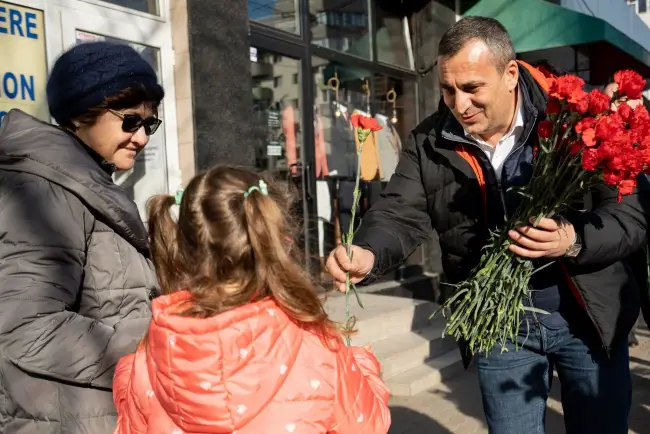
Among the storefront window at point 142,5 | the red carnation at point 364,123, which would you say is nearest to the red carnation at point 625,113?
the red carnation at point 364,123

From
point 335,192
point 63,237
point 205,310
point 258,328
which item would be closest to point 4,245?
point 63,237

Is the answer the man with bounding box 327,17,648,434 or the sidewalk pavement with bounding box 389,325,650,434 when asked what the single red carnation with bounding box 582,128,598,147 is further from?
the sidewalk pavement with bounding box 389,325,650,434

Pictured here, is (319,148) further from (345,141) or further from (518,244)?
(518,244)

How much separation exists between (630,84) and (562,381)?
42.1 inches

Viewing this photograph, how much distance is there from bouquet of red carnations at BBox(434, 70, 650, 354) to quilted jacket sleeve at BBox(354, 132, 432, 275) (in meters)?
0.28

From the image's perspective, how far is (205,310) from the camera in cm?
149

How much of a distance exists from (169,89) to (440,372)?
10.7ft

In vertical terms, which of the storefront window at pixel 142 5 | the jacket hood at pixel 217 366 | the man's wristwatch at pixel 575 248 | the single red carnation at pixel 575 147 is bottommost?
the jacket hood at pixel 217 366

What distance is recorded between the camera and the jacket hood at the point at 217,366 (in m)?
1.45

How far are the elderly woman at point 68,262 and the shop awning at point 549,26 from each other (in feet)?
21.6

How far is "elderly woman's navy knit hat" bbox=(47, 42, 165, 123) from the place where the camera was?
1.82m

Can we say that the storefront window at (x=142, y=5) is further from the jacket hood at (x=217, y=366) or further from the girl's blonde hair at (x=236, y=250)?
the jacket hood at (x=217, y=366)

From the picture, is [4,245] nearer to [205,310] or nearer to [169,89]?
[205,310]

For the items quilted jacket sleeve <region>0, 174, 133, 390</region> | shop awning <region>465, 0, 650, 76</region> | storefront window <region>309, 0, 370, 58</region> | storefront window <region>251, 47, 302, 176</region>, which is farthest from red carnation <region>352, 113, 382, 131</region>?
shop awning <region>465, 0, 650, 76</region>
